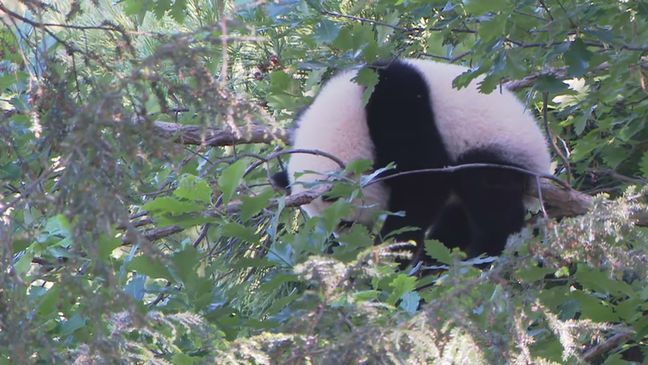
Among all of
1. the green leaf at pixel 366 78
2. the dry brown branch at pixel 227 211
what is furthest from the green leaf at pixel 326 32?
the dry brown branch at pixel 227 211

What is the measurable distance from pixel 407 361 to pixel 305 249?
0.74 meters

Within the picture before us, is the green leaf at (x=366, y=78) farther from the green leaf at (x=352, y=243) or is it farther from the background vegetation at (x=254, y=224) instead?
the green leaf at (x=352, y=243)

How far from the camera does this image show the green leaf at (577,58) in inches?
104

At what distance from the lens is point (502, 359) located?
1.84m

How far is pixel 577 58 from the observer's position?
8.72 ft

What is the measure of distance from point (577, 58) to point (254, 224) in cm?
168

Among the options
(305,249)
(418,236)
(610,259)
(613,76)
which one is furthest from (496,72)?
(418,236)

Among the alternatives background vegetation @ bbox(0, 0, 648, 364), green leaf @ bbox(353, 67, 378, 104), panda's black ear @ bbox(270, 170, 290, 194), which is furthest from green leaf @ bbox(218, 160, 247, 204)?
panda's black ear @ bbox(270, 170, 290, 194)

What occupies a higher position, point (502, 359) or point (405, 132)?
point (502, 359)

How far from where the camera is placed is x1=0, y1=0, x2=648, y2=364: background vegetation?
154cm

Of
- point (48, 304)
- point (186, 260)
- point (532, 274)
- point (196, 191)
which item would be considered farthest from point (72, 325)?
point (532, 274)

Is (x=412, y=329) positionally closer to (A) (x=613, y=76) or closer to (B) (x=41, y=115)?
(B) (x=41, y=115)

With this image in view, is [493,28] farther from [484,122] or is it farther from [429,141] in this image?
[429,141]

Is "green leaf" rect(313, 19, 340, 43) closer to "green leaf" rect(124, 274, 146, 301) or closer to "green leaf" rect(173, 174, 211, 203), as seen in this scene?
"green leaf" rect(173, 174, 211, 203)
